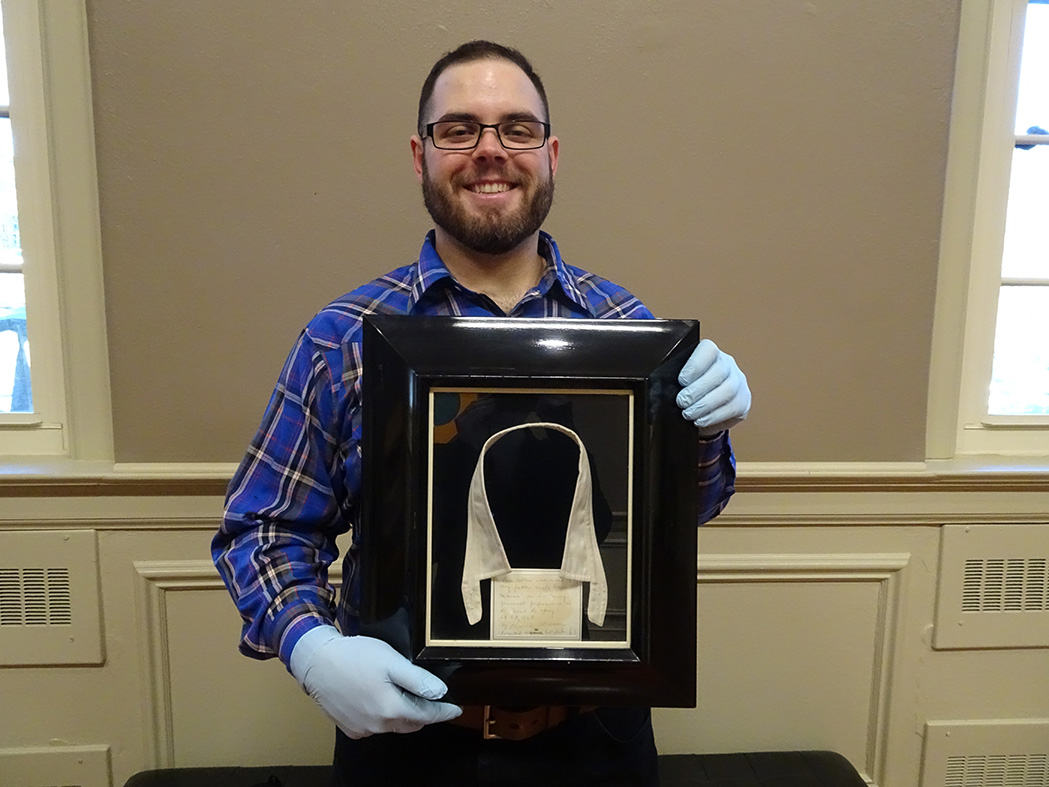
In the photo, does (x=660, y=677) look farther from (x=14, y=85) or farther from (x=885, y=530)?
(x=14, y=85)

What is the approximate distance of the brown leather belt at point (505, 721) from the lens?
2.81 feet

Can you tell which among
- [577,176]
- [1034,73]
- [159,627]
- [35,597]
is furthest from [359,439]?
[1034,73]

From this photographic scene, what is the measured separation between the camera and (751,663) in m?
1.54

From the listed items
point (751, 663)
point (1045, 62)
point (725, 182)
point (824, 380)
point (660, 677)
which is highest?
point (1045, 62)

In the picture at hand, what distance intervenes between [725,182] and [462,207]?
2.43 ft

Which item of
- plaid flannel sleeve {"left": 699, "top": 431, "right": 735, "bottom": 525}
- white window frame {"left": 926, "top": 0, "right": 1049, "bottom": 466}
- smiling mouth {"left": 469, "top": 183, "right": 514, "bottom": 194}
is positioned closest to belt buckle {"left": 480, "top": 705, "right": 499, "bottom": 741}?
plaid flannel sleeve {"left": 699, "top": 431, "right": 735, "bottom": 525}

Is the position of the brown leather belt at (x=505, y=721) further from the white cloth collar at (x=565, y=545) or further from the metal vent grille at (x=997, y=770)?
the metal vent grille at (x=997, y=770)

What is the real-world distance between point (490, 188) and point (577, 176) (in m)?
0.54

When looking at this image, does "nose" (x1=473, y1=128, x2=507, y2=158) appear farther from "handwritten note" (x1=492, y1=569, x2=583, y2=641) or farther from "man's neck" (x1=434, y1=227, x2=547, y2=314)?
A: "handwritten note" (x1=492, y1=569, x2=583, y2=641)

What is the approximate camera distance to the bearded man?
2.63ft

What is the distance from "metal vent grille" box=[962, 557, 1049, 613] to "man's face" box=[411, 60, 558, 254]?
1.37m

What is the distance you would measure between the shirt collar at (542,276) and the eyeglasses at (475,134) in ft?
0.46

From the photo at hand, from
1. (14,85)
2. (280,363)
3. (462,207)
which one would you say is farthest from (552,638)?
(14,85)

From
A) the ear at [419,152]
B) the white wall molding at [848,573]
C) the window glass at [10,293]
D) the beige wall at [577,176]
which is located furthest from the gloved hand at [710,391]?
the window glass at [10,293]
